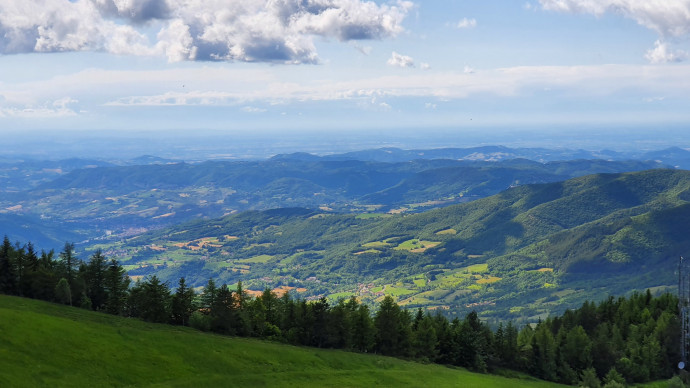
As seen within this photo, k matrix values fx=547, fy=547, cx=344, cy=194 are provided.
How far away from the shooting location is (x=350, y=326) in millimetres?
99625

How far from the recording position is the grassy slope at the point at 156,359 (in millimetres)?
59938

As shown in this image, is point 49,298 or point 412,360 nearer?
point 49,298

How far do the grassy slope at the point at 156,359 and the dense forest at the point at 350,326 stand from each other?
6.95 meters

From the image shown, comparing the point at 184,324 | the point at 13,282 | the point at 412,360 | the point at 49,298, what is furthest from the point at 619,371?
the point at 13,282

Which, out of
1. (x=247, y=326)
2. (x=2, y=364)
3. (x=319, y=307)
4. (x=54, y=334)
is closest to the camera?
(x=2, y=364)

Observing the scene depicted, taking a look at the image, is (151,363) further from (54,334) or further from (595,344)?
(595,344)

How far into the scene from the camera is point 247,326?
93312mm

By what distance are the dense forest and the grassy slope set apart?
695 cm

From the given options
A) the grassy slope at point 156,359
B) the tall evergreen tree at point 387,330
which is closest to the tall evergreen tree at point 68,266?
the grassy slope at point 156,359

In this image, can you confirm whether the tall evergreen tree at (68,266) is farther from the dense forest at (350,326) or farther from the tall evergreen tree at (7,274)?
the tall evergreen tree at (7,274)

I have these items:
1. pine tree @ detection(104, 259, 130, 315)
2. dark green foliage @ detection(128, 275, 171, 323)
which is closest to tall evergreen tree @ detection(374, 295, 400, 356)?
dark green foliage @ detection(128, 275, 171, 323)

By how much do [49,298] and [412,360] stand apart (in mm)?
64542

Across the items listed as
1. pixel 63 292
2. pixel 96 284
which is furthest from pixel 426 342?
pixel 63 292

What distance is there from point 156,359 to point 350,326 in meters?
39.9
